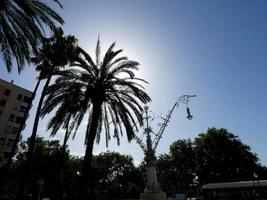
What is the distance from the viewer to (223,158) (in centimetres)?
4647

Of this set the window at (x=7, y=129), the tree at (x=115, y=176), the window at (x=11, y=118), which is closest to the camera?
the window at (x=7, y=129)

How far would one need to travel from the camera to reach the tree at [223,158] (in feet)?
152

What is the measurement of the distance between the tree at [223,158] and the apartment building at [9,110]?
42272mm

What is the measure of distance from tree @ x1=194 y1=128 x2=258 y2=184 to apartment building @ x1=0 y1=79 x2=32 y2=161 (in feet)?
139

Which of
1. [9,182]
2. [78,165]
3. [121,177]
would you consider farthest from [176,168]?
[9,182]

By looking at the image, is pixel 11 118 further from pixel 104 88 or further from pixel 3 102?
pixel 104 88

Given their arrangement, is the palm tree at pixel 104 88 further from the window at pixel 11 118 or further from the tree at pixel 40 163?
the window at pixel 11 118

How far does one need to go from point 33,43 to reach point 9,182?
43.7 meters

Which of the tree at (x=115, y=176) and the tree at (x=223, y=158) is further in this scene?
the tree at (x=115, y=176)

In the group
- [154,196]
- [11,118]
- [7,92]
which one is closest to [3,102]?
[7,92]

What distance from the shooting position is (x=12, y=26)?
11.6 meters

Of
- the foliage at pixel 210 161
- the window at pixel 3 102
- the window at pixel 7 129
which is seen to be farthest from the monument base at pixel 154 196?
the window at pixel 3 102

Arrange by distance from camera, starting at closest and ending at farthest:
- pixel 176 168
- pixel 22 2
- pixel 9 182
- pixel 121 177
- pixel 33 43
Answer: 1. pixel 22 2
2. pixel 33 43
3. pixel 9 182
4. pixel 176 168
5. pixel 121 177

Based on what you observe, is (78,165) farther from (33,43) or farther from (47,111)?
(33,43)
